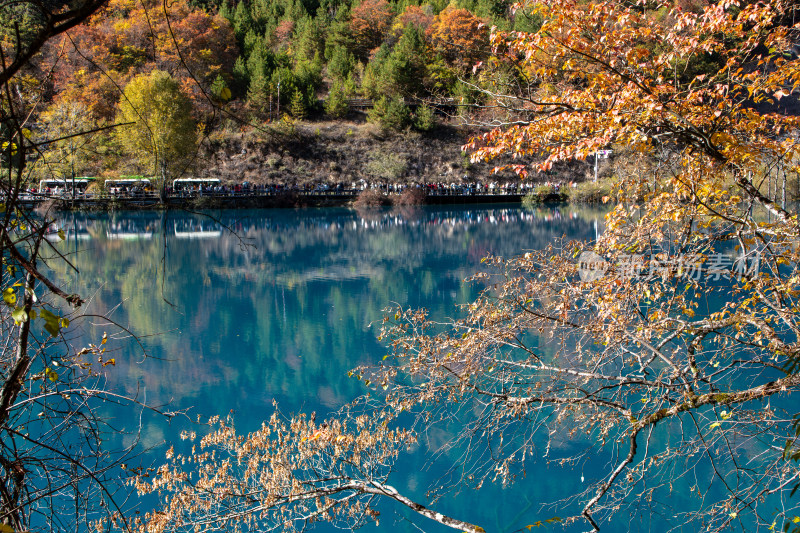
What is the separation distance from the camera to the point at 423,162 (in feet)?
163

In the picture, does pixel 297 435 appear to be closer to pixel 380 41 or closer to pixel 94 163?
pixel 94 163

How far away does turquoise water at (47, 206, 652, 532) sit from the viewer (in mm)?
6684

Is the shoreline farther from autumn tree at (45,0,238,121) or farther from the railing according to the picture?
autumn tree at (45,0,238,121)

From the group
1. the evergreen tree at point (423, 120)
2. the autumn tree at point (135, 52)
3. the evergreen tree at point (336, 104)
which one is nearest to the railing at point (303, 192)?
the autumn tree at point (135, 52)

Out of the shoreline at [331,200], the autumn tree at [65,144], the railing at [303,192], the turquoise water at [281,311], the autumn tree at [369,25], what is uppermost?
the autumn tree at [369,25]

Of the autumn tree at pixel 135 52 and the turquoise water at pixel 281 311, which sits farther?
the autumn tree at pixel 135 52

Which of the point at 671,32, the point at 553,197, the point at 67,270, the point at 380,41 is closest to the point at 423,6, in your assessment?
the point at 380,41

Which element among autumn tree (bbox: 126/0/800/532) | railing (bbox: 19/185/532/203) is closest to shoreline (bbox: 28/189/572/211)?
railing (bbox: 19/185/532/203)

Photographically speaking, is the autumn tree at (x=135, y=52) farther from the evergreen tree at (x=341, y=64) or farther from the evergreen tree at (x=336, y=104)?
the evergreen tree at (x=341, y=64)

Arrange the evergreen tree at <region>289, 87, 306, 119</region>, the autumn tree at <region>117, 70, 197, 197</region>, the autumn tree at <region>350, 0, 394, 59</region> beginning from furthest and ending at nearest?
the autumn tree at <region>350, 0, 394, 59</region> < the evergreen tree at <region>289, 87, 306, 119</region> < the autumn tree at <region>117, 70, 197, 197</region>

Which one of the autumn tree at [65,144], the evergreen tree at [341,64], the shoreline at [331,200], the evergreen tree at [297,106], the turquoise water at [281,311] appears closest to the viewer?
the autumn tree at [65,144]

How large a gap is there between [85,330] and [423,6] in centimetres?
6440

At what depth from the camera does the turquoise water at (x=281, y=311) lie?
6.68 metres

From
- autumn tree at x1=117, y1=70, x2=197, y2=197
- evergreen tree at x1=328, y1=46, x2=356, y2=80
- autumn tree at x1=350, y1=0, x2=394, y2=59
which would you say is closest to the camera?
autumn tree at x1=117, y1=70, x2=197, y2=197
